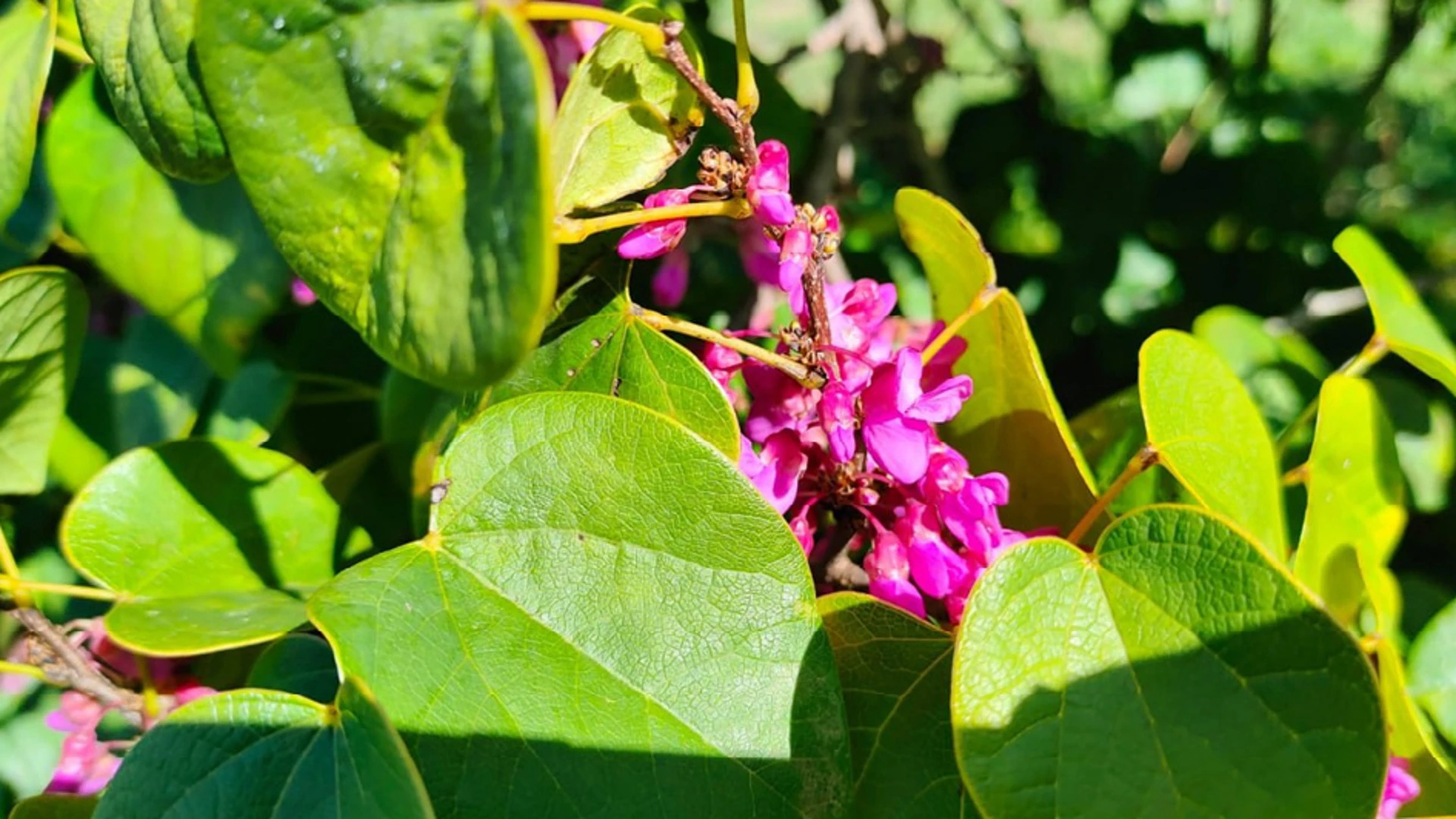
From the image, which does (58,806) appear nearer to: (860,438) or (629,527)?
(629,527)

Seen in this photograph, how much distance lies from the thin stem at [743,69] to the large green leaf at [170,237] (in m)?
0.53

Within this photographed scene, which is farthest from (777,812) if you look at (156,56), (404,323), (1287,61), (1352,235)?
(1287,61)

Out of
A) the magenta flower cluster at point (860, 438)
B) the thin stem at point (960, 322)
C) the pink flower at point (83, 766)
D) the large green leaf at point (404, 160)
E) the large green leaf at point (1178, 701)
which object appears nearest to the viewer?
the large green leaf at point (404, 160)

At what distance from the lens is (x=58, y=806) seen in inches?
31.5

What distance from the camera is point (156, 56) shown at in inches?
25.2

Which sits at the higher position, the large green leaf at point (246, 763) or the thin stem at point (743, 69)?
the thin stem at point (743, 69)

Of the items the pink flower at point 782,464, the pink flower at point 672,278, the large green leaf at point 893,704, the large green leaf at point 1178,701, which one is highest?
the pink flower at point 672,278

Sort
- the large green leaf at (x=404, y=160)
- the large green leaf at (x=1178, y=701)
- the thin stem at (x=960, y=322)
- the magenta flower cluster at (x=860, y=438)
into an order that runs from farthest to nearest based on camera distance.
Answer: the thin stem at (x=960, y=322) → the magenta flower cluster at (x=860, y=438) → the large green leaf at (x=1178, y=701) → the large green leaf at (x=404, y=160)

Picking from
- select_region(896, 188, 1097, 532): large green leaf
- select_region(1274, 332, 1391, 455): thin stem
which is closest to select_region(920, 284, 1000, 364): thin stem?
select_region(896, 188, 1097, 532): large green leaf

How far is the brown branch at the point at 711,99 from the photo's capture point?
1.91 ft

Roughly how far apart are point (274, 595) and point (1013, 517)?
55 cm

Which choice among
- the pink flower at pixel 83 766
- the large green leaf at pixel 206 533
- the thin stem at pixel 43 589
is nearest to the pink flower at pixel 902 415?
the large green leaf at pixel 206 533

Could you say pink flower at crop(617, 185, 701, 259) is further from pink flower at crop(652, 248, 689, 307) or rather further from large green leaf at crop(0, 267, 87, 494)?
large green leaf at crop(0, 267, 87, 494)

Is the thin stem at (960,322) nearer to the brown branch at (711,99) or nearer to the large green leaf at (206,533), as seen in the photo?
the brown branch at (711,99)
